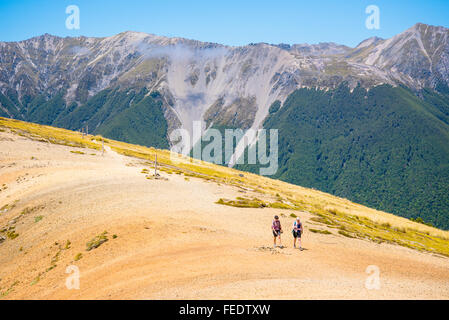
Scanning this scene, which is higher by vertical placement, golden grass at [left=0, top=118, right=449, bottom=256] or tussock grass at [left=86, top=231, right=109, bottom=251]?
tussock grass at [left=86, top=231, right=109, bottom=251]

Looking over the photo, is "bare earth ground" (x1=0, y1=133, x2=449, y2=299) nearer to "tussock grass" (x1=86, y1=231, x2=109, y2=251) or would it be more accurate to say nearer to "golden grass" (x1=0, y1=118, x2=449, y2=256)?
"tussock grass" (x1=86, y1=231, x2=109, y2=251)

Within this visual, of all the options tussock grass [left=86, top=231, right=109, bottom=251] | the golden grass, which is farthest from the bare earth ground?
the golden grass

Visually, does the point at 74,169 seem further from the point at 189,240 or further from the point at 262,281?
the point at 262,281

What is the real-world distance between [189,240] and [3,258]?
60.9 ft

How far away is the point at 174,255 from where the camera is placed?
29875 millimetres

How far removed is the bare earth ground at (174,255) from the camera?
2423cm

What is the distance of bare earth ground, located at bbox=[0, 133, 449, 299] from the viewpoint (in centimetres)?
2423

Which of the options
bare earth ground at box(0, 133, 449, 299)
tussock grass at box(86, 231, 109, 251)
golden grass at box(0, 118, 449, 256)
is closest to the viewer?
bare earth ground at box(0, 133, 449, 299)

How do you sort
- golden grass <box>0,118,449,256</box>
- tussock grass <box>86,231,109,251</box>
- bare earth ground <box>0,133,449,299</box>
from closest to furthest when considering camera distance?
1. bare earth ground <box>0,133,449,299</box>
2. tussock grass <box>86,231,109,251</box>
3. golden grass <box>0,118,449,256</box>

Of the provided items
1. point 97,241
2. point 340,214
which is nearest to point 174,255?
point 97,241

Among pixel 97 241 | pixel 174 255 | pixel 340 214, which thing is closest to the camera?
pixel 174 255

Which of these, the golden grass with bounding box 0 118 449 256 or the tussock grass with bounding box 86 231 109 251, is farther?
the golden grass with bounding box 0 118 449 256

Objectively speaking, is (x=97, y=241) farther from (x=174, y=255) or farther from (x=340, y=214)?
(x=340, y=214)

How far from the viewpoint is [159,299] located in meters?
22.1
